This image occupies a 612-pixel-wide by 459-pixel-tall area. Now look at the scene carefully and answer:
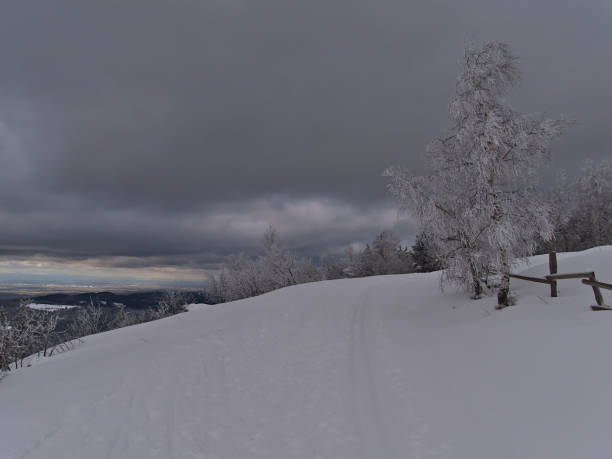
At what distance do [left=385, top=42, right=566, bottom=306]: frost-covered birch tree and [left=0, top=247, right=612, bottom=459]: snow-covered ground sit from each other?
1.80 metres

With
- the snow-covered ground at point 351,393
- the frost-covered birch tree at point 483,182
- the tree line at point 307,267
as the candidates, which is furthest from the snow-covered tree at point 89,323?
the frost-covered birch tree at point 483,182

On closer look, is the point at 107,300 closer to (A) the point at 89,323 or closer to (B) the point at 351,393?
(A) the point at 89,323

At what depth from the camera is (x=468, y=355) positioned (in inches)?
299

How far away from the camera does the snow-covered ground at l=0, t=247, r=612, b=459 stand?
16.1 feet

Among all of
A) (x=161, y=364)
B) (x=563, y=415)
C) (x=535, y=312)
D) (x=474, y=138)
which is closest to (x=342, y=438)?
(x=563, y=415)

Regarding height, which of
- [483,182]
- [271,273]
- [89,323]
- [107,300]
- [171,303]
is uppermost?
[483,182]

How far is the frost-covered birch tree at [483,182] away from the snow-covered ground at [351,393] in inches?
71.0

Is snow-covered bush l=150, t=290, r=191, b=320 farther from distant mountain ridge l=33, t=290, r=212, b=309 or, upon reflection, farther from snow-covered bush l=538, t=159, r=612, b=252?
snow-covered bush l=538, t=159, r=612, b=252

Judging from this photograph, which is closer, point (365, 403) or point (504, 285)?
point (365, 403)

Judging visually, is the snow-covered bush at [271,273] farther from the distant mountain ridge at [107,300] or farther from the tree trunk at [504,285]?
the tree trunk at [504,285]

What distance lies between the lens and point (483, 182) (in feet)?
34.1

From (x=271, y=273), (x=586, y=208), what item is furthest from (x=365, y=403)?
(x=586, y=208)

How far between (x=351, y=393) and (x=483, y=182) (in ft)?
26.5

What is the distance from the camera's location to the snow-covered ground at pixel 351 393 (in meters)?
4.89
